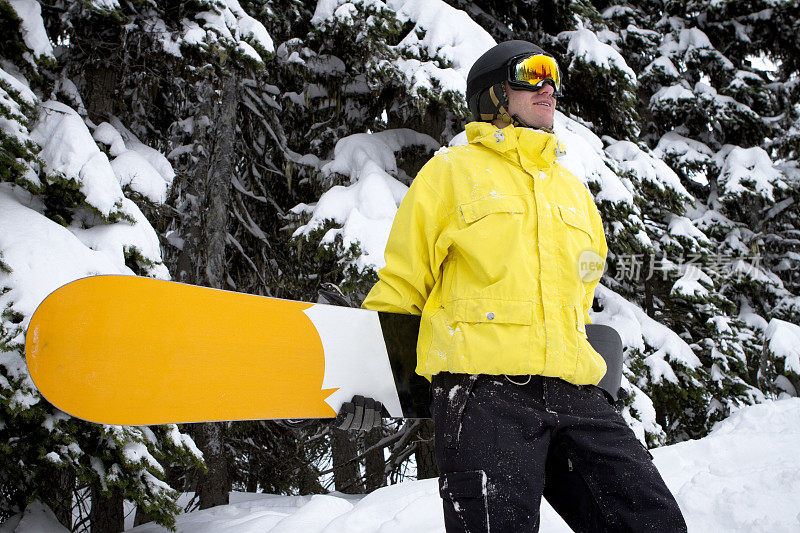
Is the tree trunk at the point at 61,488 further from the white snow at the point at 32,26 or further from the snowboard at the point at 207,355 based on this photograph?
the white snow at the point at 32,26

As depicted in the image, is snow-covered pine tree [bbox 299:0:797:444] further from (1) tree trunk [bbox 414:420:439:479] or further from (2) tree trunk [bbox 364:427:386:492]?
(2) tree trunk [bbox 364:427:386:492]

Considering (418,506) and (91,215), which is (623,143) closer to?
(418,506)

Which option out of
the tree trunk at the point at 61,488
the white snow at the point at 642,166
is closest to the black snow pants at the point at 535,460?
the tree trunk at the point at 61,488

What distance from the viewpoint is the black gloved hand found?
203cm

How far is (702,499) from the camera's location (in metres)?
3.04

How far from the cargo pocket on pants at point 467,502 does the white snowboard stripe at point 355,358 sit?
59cm

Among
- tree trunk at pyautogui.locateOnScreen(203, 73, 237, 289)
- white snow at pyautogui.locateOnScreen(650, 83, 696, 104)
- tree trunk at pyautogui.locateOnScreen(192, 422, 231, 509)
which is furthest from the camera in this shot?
white snow at pyautogui.locateOnScreen(650, 83, 696, 104)

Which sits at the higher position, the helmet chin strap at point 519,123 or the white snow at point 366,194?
the helmet chin strap at point 519,123

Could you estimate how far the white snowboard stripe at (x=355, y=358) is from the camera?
2176mm

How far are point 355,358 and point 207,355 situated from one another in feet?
1.87


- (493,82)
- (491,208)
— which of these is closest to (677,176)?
(493,82)

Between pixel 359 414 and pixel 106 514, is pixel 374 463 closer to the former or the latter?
pixel 106 514

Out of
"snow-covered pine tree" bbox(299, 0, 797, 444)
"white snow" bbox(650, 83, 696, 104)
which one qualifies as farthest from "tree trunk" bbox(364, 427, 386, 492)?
"white snow" bbox(650, 83, 696, 104)

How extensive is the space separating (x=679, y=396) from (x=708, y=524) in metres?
4.78
